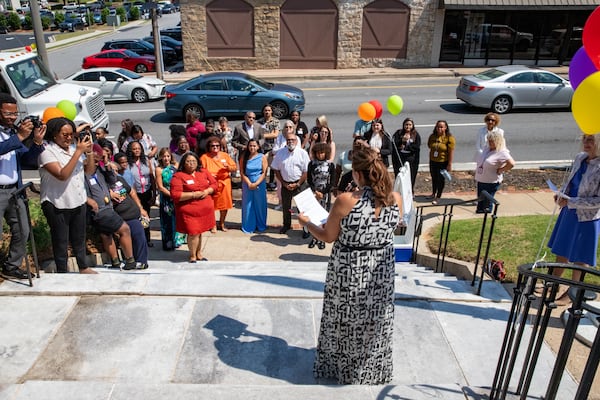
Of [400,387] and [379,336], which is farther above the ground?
A: [379,336]

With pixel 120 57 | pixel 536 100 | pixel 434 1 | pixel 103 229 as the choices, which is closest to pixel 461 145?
pixel 536 100

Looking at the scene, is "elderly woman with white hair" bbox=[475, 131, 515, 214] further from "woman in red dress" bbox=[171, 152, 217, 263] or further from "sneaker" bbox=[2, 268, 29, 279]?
"sneaker" bbox=[2, 268, 29, 279]

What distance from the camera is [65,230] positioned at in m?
5.73

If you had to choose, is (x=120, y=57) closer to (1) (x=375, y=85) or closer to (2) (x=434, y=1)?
(1) (x=375, y=85)

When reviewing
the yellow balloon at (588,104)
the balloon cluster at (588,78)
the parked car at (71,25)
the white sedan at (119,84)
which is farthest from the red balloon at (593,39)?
the parked car at (71,25)

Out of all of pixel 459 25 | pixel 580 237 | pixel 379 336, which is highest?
pixel 459 25

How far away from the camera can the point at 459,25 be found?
1030 inches

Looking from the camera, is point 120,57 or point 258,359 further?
point 120,57

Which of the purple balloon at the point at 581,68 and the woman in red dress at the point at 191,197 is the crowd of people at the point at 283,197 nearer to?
the woman in red dress at the point at 191,197

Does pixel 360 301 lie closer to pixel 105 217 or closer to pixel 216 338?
pixel 216 338

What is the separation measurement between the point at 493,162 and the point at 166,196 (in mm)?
5099

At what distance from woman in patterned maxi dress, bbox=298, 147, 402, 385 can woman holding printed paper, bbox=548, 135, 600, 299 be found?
2161mm

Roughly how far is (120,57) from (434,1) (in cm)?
1538

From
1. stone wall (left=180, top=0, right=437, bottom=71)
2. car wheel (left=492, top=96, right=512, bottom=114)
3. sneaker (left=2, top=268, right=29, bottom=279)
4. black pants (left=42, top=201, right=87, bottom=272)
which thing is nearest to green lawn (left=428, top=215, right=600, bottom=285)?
black pants (left=42, top=201, right=87, bottom=272)
